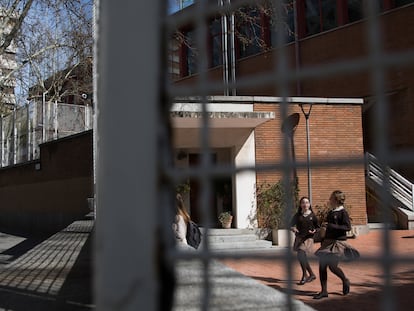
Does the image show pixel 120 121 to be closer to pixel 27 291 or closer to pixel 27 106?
pixel 27 291

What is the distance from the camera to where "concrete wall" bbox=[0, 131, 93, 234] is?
20922 mm

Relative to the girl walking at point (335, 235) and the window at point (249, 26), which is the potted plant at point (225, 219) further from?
the girl walking at point (335, 235)

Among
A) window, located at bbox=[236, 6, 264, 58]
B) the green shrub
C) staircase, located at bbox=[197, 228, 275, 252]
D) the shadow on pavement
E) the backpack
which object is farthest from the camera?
the green shrub

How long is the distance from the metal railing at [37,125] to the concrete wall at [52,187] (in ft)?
3.48

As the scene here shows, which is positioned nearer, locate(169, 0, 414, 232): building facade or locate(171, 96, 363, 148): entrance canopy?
locate(171, 96, 363, 148): entrance canopy

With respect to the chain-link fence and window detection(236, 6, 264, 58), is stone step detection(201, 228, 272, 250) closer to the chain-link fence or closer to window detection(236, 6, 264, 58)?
window detection(236, 6, 264, 58)

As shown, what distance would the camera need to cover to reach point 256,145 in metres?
15.9

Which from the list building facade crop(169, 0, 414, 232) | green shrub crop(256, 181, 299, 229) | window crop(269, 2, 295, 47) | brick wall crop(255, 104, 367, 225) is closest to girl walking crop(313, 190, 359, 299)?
window crop(269, 2, 295, 47)

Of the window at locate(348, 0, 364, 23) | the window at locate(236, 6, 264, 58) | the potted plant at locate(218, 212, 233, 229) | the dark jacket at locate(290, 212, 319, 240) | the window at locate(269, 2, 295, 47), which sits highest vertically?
the window at locate(348, 0, 364, 23)

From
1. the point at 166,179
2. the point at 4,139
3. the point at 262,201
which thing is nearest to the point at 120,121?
the point at 166,179

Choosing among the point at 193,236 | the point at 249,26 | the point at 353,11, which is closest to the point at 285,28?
the point at 193,236

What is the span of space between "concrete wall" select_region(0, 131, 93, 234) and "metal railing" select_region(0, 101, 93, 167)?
3.48 ft

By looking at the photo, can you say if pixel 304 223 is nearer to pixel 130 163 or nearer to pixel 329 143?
pixel 130 163

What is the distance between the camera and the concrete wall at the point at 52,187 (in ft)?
68.6
